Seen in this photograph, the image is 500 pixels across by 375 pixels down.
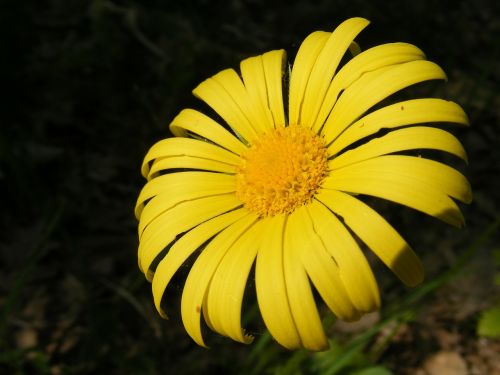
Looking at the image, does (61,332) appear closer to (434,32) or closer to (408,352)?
(408,352)

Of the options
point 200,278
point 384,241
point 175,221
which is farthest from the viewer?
point 175,221

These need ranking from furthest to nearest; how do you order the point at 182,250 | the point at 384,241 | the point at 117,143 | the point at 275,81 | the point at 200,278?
the point at 117,143 < the point at 275,81 < the point at 182,250 < the point at 200,278 < the point at 384,241

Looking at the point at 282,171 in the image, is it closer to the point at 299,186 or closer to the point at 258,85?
the point at 299,186

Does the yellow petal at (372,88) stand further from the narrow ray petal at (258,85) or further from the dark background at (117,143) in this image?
the dark background at (117,143)

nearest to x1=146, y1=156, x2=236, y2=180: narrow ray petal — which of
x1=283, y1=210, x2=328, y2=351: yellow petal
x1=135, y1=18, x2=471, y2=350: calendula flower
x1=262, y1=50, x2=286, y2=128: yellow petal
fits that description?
x1=135, y1=18, x2=471, y2=350: calendula flower

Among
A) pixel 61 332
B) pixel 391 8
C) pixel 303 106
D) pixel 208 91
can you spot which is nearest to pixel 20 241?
pixel 61 332

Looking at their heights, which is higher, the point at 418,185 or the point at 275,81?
the point at 275,81

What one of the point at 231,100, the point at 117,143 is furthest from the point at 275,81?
the point at 117,143
